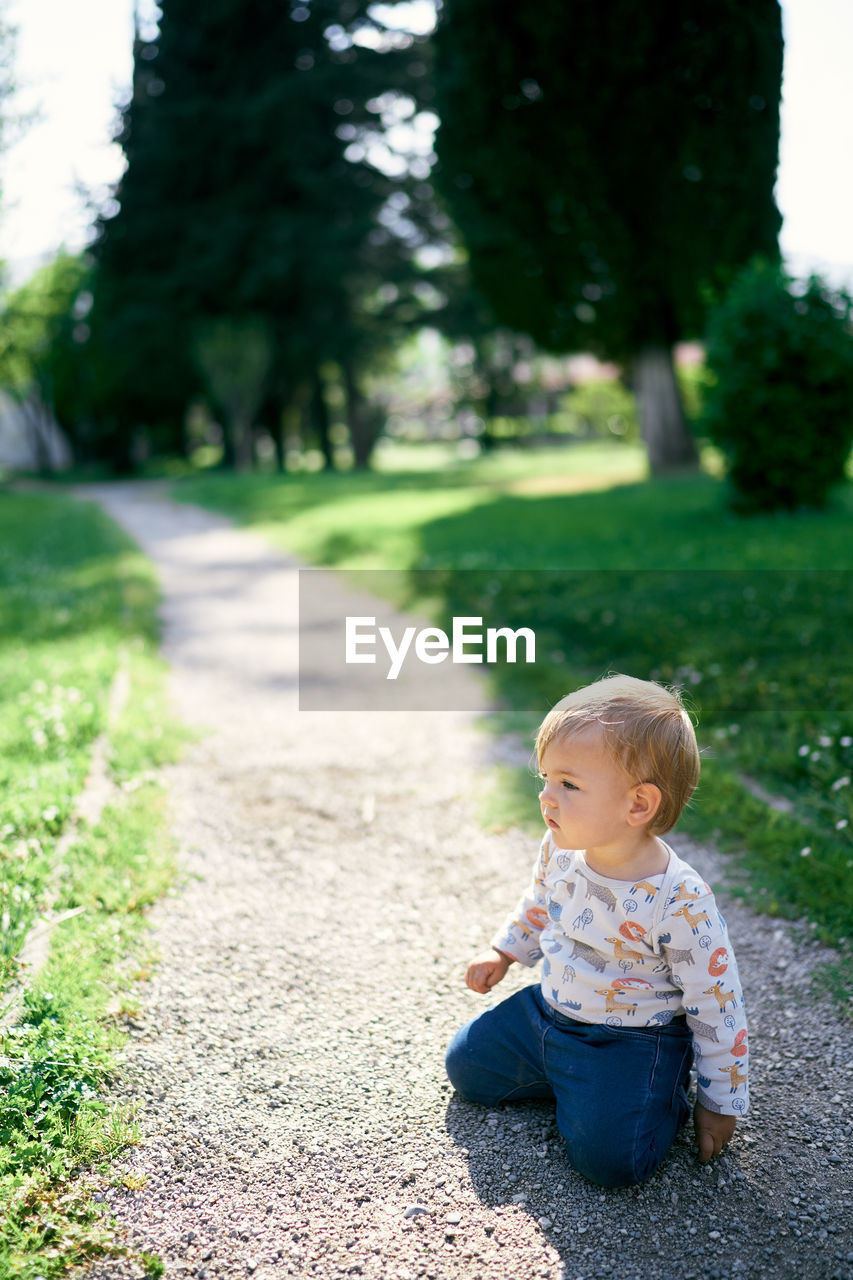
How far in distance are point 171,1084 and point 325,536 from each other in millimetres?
10362

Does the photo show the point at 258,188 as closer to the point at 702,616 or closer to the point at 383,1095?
the point at 702,616

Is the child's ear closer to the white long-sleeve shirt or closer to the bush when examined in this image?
the white long-sleeve shirt

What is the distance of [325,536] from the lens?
493 inches

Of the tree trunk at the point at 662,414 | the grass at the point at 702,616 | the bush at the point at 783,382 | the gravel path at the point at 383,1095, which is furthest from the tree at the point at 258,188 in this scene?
the gravel path at the point at 383,1095

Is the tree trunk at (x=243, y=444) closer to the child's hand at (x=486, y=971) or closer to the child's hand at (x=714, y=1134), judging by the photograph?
the child's hand at (x=486, y=971)

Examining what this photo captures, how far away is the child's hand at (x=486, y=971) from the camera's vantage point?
2.57m

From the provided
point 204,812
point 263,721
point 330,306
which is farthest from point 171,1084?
point 330,306

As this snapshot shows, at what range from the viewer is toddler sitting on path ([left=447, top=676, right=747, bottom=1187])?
2.18 metres

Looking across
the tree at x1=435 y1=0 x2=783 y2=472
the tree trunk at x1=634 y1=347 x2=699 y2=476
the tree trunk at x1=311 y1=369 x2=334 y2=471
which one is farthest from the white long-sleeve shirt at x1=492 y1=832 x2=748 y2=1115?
the tree trunk at x1=311 y1=369 x2=334 y2=471

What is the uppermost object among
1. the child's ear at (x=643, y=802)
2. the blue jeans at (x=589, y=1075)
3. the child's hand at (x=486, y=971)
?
the child's ear at (x=643, y=802)

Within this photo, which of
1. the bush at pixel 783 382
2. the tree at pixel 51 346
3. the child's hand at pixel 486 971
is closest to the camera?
the child's hand at pixel 486 971

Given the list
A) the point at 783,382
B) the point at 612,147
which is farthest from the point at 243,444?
the point at 783,382

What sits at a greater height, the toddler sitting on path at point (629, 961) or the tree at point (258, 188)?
the tree at point (258, 188)

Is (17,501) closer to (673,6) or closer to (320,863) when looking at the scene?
(673,6)
